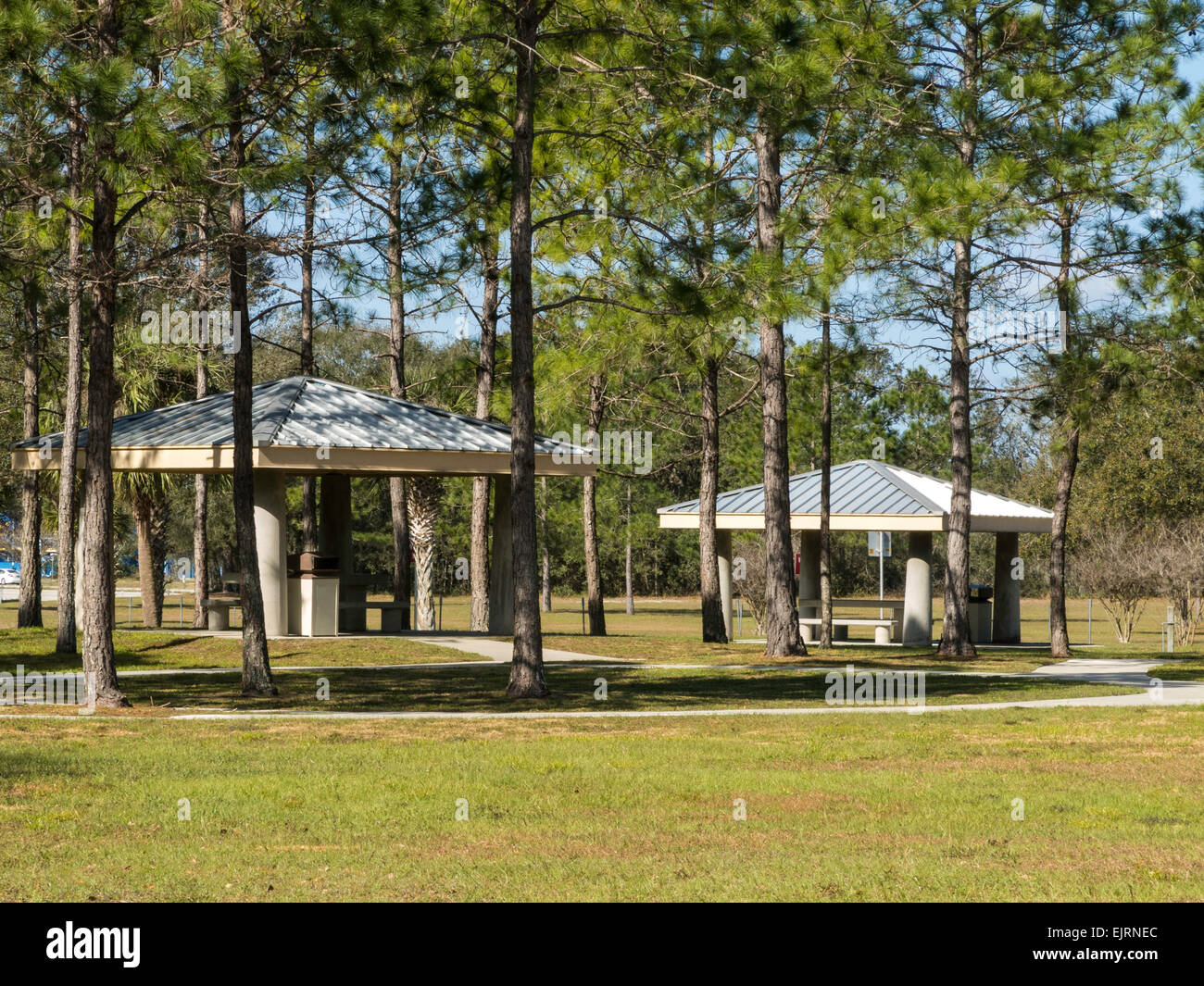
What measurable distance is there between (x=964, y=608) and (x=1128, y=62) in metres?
9.10

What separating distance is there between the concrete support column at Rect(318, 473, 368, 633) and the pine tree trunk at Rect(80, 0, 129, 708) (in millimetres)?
11637

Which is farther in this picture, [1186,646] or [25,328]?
[1186,646]

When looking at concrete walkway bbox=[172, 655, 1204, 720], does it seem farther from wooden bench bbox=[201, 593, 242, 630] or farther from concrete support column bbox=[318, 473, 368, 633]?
wooden bench bbox=[201, 593, 242, 630]

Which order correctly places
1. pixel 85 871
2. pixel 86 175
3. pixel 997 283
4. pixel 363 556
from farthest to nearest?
pixel 363 556, pixel 997 283, pixel 86 175, pixel 85 871

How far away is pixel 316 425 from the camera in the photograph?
74.3 feet

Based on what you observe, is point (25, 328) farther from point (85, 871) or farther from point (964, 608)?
point (85, 871)

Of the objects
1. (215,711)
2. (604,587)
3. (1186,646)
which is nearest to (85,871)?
(215,711)

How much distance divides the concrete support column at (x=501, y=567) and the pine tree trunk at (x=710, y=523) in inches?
184

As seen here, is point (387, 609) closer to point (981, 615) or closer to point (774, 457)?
point (774, 457)

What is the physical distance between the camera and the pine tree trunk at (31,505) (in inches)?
1049

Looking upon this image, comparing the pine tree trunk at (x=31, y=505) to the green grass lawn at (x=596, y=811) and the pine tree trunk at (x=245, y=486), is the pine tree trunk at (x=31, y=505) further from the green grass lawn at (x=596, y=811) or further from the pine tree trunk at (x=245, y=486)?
the green grass lawn at (x=596, y=811)

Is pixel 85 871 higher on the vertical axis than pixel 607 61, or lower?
lower

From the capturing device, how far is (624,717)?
14.5m

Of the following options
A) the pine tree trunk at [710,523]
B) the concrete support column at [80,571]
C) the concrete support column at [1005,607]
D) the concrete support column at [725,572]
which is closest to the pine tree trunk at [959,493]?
the pine tree trunk at [710,523]
